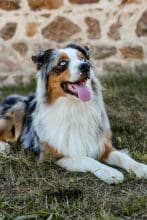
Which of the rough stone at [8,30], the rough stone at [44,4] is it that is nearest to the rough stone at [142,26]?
the rough stone at [44,4]

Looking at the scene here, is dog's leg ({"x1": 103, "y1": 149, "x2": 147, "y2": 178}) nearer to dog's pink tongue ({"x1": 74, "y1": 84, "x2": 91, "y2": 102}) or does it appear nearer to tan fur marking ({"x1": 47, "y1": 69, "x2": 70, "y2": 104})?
dog's pink tongue ({"x1": 74, "y1": 84, "x2": 91, "y2": 102})

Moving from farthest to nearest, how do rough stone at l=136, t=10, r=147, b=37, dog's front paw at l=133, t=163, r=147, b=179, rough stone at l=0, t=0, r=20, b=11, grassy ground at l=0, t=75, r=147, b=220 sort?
rough stone at l=0, t=0, r=20, b=11, rough stone at l=136, t=10, r=147, b=37, dog's front paw at l=133, t=163, r=147, b=179, grassy ground at l=0, t=75, r=147, b=220

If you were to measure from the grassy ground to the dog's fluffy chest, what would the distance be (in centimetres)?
25

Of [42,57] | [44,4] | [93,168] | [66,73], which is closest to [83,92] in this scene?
[66,73]

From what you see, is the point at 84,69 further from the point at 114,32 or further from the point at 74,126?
the point at 114,32

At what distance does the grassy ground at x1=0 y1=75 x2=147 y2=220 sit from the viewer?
3.84 m

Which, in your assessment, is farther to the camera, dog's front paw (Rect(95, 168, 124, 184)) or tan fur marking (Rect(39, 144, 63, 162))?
tan fur marking (Rect(39, 144, 63, 162))

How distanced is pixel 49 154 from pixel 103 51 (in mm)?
3317

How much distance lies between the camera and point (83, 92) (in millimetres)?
4922

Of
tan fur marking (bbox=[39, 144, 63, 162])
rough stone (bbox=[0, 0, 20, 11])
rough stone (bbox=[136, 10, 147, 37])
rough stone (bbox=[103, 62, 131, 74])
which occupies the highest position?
rough stone (bbox=[0, 0, 20, 11])

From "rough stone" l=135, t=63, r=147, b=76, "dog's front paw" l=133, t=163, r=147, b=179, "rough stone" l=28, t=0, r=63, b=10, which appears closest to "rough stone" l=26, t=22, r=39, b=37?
"rough stone" l=28, t=0, r=63, b=10

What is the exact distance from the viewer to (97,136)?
520 centimetres

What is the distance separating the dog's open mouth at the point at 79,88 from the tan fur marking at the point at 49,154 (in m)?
0.56

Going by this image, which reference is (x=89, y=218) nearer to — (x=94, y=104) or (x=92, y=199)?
(x=92, y=199)
